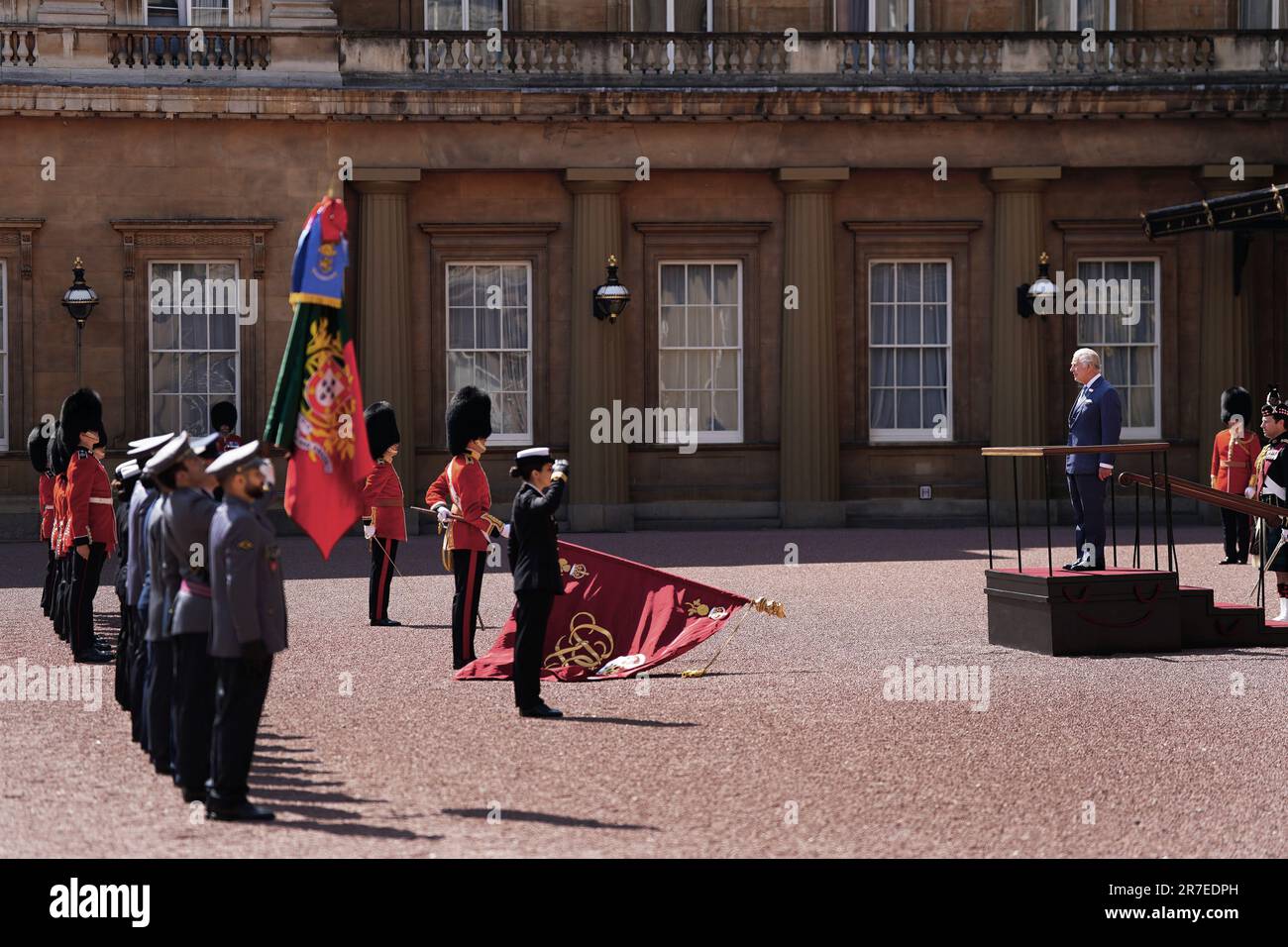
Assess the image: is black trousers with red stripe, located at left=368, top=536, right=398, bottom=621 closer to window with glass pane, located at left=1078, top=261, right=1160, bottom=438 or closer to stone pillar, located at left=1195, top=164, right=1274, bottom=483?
window with glass pane, located at left=1078, top=261, right=1160, bottom=438

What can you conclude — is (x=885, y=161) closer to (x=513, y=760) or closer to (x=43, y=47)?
(x=43, y=47)

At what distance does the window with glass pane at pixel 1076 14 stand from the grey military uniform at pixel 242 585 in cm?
2003

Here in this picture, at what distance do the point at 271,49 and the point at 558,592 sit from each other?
14.8 m

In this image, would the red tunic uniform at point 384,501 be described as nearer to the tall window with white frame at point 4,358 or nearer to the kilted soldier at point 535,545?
the kilted soldier at point 535,545

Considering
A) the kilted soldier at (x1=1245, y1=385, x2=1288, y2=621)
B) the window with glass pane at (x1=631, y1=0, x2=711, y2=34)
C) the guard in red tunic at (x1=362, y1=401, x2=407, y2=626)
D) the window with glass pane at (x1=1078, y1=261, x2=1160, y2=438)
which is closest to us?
the kilted soldier at (x1=1245, y1=385, x2=1288, y2=621)

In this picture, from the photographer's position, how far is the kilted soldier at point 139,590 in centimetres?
928

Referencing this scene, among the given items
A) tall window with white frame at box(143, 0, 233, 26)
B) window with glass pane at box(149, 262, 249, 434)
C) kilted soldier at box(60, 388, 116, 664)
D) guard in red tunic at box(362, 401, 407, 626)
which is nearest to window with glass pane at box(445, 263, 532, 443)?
window with glass pane at box(149, 262, 249, 434)

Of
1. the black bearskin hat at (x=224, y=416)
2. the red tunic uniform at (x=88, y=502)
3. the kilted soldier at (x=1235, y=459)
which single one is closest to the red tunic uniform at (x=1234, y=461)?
the kilted soldier at (x=1235, y=459)

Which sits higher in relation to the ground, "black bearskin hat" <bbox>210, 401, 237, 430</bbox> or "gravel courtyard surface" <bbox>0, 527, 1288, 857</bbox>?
"black bearskin hat" <bbox>210, 401, 237, 430</bbox>

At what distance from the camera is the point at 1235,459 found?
2014 centimetres

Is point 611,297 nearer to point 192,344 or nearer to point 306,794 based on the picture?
point 192,344

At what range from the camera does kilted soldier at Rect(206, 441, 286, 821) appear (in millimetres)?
7898

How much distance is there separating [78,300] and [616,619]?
43.1ft

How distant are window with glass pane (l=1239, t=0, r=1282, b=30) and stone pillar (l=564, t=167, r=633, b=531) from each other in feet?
28.5
